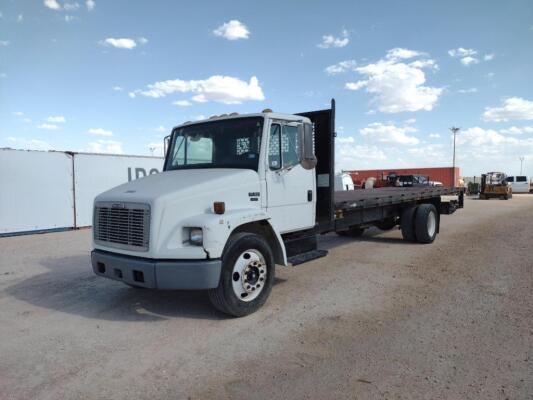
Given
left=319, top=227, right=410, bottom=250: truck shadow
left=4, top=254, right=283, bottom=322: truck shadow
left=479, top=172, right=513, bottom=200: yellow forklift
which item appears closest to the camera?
left=4, top=254, right=283, bottom=322: truck shadow

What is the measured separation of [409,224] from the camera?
32.5 feet

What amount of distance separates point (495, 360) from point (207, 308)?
130 inches

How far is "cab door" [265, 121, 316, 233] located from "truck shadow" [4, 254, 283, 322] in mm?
1399

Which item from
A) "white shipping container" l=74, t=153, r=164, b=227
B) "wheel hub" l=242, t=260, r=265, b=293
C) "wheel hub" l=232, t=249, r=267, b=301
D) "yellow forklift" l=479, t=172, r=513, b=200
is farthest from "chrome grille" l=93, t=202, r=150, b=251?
"yellow forklift" l=479, t=172, r=513, b=200

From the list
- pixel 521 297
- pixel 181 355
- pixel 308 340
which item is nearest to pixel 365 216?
pixel 521 297

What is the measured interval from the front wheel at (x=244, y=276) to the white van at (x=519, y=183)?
4298cm

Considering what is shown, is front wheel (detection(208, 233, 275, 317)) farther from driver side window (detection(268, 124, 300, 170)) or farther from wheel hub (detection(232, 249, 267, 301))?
driver side window (detection(268, 124, 300, 170))

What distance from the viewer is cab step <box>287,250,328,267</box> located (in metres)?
5.53

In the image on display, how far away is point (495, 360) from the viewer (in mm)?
3623

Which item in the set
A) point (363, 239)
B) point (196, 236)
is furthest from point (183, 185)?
point (363, 239)

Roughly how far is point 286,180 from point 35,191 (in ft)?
37.3

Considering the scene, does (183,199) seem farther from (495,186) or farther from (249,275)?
(495,186)

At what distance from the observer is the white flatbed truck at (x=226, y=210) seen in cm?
436

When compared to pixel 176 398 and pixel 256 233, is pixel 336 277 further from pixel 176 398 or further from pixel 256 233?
pixel 176 398
